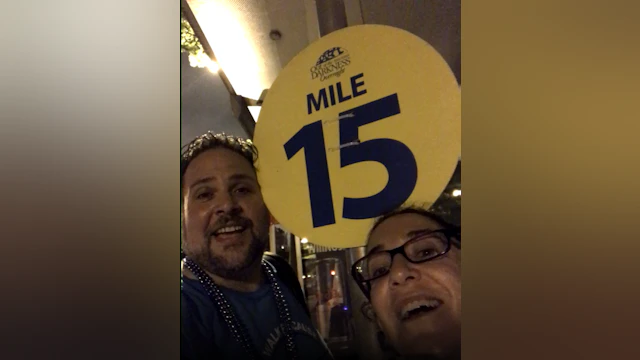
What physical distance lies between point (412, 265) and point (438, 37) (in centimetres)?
64

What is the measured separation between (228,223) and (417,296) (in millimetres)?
628

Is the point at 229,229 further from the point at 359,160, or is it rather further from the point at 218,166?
the point at 359,160

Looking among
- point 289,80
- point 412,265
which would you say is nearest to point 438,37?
point 289,80

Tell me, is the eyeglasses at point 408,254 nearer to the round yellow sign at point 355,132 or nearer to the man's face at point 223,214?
the round yellow sign at point 355,132

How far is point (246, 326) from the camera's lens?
1.55 meters

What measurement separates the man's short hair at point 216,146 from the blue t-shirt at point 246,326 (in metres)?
0.39

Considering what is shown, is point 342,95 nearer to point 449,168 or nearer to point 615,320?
point 449,168

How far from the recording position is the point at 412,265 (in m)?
1.37

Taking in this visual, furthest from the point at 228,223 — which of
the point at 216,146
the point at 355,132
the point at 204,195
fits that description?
the point at 355,132

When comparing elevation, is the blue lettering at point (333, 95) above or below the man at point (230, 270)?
above

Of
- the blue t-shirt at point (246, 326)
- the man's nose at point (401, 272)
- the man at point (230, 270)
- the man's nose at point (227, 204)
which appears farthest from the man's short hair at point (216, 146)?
the man's nose at point (401, 272)

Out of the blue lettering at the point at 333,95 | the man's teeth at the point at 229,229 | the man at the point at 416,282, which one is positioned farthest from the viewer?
the man's teeth at the point at 229,229

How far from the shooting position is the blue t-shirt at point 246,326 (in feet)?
4.93

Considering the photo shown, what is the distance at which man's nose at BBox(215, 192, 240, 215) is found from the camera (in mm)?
1566
